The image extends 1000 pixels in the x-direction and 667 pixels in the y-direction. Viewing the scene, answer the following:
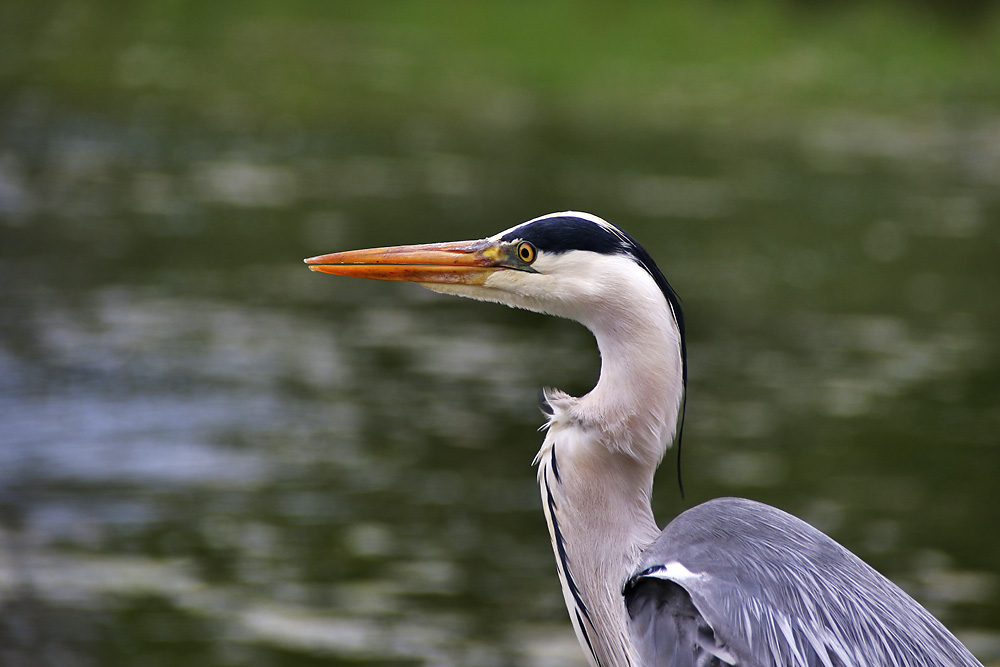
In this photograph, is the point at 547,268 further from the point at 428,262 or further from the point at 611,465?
the point at 611,465

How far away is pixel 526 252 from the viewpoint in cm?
346

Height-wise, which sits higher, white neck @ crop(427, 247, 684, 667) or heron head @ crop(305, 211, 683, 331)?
heron head @ crop(305, 211, 683, 331)

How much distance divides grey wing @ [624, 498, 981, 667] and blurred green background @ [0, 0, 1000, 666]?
275 centimetres

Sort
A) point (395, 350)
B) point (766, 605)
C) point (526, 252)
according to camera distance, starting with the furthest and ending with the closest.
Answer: point (395, 350), point (526, 252), point (766, 605)

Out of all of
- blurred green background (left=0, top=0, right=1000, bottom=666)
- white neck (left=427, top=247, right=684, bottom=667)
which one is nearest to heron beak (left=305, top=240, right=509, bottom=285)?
white neck (left=427, top=247, right=684, bottom=667)

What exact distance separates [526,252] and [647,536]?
79cm

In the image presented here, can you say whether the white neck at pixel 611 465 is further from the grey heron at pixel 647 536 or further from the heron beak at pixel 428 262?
the heron beak at pixel 428 262

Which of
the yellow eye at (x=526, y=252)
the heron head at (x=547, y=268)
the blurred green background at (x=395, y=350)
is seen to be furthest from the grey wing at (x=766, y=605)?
the blurred green background at (x=395, y=350)

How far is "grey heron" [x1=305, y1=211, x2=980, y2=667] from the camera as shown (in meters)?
3.06

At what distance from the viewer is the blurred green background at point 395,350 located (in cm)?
632

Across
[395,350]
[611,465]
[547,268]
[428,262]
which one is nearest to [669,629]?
[611,465]

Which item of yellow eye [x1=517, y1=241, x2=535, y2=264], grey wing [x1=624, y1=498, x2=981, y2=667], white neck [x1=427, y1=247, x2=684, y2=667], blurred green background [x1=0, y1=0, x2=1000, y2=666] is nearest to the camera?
grey wing [x1=624, y1=498, x2=981, y2=667]

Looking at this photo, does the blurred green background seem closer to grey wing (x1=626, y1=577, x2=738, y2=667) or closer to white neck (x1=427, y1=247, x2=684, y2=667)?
white neck (x1=427, y1=247, x2=684, y2=667)

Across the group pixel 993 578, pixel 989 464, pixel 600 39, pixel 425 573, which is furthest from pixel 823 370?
pixel 600 39
